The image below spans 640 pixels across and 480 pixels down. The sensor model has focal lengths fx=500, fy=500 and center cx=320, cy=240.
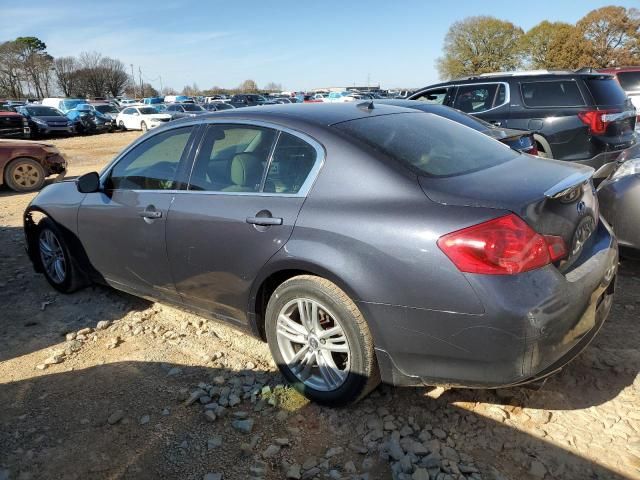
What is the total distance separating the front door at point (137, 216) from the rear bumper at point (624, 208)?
3.35m

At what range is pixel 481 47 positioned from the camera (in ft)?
200

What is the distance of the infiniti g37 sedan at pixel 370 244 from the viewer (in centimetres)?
218

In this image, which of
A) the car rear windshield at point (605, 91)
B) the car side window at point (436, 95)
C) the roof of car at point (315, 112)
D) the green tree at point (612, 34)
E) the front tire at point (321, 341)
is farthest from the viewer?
the green tree at point (612, 34)

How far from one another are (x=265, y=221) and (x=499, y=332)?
1.34 meters

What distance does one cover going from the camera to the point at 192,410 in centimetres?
286

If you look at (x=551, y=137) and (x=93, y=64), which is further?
(x=93, y=64)

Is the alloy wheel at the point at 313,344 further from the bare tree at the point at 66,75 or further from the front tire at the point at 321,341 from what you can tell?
the bare tree at the point at 66,75

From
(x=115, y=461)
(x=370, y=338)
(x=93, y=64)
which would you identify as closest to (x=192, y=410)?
(x=115, y=461)

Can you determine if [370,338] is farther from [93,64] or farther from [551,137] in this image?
[93,64]

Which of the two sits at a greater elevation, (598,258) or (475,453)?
(598,258)

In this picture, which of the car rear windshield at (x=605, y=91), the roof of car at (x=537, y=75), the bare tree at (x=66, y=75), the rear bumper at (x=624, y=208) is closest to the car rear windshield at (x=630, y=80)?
the roof of car at (x=537, y=75)

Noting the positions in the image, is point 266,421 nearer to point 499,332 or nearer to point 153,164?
point 499,332

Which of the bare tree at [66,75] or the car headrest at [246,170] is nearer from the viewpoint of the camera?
the car headrest at [246,170]

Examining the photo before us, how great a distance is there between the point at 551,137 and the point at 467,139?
14.2ft
